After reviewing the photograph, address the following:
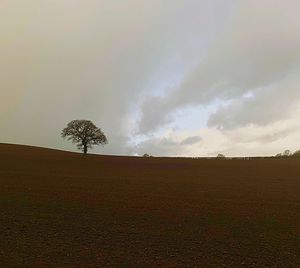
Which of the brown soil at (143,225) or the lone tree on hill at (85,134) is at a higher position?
the lone tree on hill at (85,134)

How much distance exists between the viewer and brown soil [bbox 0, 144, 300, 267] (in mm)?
15414

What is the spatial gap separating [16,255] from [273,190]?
2498 centimetres

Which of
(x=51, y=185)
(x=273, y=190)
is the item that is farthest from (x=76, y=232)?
(x=273, y=190)

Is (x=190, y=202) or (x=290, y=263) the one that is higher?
(x=190, y=202)

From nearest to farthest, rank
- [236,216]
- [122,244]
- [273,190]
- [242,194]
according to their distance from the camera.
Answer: [122,244] → [236,216] → [242,194] → [273,190]

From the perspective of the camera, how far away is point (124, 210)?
23.2 meters

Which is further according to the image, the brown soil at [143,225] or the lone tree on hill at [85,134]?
the lone tree on hill at [85,134]

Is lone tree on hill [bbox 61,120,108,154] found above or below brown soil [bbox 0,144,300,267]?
above

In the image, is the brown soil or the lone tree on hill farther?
the lone tree on hill

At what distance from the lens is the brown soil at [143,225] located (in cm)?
1541

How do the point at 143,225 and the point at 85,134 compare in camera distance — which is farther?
the point at 85,134

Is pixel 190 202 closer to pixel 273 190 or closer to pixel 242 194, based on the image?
pixel 242 194

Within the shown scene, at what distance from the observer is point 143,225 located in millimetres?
20078

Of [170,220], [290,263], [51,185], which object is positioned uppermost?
[51,185]
